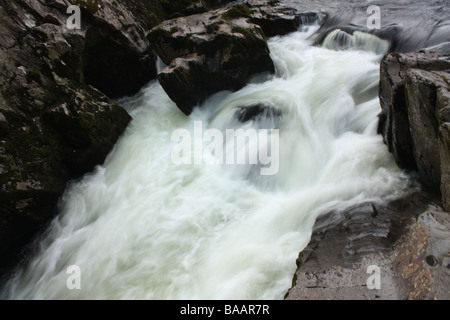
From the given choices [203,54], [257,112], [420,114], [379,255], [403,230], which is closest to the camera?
[379,255]

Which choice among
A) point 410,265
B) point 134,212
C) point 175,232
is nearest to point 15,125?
point 134,212

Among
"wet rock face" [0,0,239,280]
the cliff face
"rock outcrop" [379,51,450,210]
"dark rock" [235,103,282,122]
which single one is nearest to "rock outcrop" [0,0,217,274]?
"wet rock face" [0,0,239,280]

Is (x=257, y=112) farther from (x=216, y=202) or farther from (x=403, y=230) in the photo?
(x=403, y=230)

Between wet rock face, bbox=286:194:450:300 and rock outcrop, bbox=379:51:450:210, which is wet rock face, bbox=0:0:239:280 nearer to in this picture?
wet rock face, bbox=286:194:450:300

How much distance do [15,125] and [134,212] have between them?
110 inches

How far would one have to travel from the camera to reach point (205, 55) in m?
7.62

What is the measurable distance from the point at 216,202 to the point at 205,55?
13.8ft

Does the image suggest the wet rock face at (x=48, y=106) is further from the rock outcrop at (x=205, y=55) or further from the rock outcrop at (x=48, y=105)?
the rock outcrop at (x=205, y=55)

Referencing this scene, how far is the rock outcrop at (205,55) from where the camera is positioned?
7453mm

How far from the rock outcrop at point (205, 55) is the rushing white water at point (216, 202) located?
512mm

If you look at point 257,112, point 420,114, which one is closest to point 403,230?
point 420,114

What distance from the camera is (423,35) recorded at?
25.6ft

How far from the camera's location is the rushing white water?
422 centimetres

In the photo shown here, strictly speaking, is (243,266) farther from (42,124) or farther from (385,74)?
(42,124)
